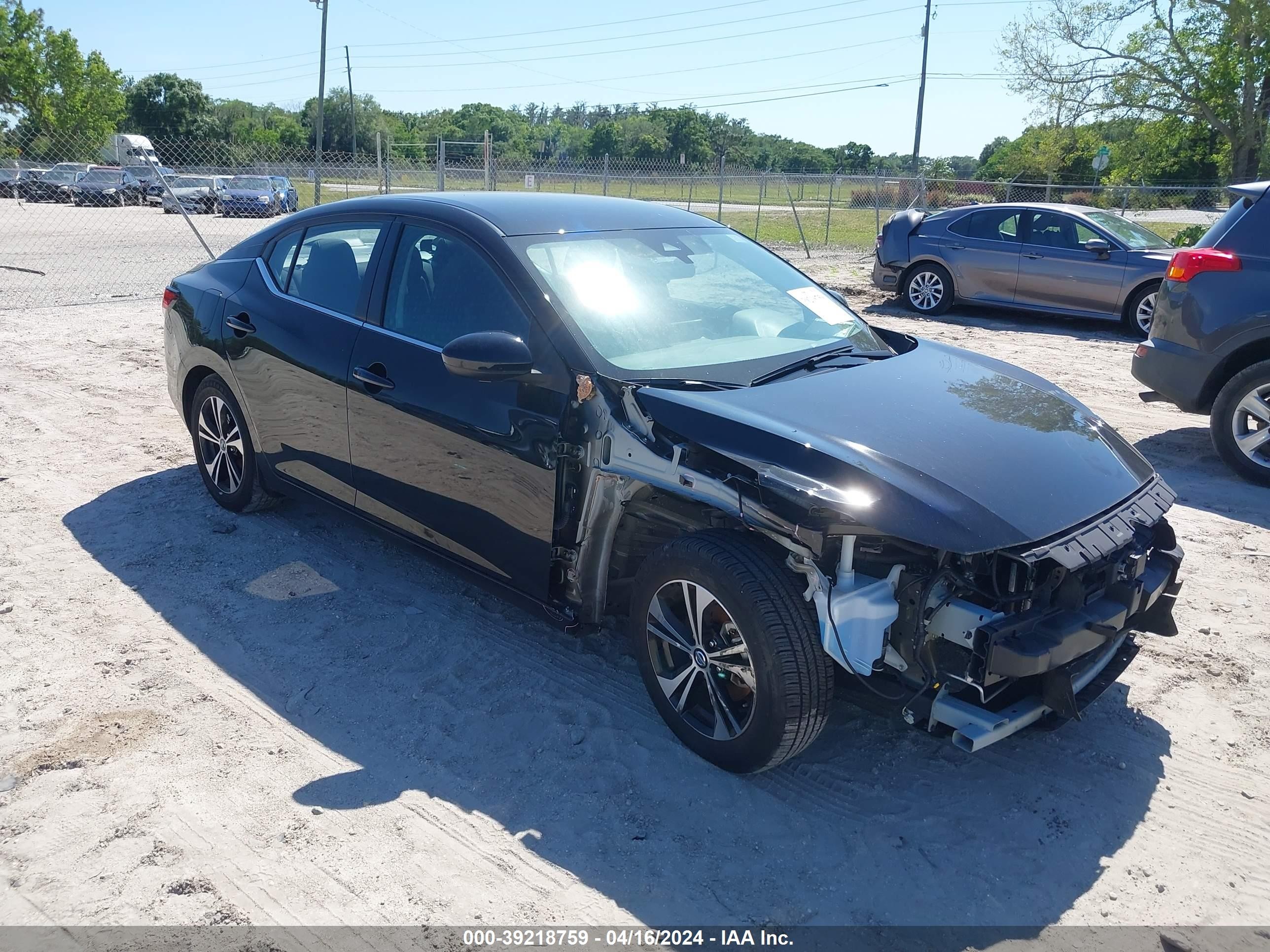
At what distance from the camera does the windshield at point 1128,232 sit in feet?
38.9

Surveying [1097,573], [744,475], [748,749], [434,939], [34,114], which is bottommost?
[434,939]

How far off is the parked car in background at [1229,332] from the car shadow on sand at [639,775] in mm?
3357

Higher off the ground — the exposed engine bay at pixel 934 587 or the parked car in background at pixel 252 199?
the parked car in background at pixel 252 199

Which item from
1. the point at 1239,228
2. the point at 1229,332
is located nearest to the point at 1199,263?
the point at 1239,228

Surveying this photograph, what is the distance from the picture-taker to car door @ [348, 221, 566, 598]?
368 centimetres

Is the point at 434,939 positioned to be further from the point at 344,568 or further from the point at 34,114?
the point at 34,114

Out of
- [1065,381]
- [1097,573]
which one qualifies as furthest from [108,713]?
[1065,381]

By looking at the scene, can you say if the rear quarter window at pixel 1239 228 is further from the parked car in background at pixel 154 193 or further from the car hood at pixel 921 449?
the parked car in background at pixel 154 193

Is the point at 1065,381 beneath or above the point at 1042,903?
above

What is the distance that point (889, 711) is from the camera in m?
3.07

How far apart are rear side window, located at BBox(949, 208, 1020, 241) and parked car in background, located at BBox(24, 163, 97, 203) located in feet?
99.4

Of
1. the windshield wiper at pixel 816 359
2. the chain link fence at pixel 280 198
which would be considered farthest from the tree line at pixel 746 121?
the windshield wiper at pixel 816 359

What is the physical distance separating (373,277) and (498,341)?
112 cm

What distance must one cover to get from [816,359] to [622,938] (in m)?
2.27
